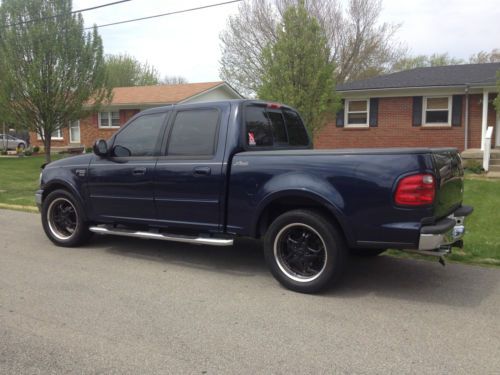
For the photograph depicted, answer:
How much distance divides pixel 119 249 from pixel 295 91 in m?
7.09

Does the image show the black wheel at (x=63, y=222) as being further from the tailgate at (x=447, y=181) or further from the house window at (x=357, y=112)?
the house window at (x=357, y=112)

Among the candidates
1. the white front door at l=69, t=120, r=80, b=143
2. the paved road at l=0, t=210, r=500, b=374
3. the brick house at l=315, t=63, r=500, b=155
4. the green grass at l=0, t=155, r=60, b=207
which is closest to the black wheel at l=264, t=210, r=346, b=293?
the paved road at l=0, t=210, r=500, b=374

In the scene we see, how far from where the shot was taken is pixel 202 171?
17.5 feet

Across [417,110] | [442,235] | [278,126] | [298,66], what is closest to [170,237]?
[278,126]

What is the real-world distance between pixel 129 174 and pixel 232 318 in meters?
2.56

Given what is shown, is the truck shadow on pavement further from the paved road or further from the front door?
the front door

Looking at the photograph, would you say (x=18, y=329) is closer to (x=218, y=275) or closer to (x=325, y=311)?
(x=218, y=275)

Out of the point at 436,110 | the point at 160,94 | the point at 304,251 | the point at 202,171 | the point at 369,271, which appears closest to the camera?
the point at 304,251

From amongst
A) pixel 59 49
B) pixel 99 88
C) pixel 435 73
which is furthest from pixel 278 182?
pixel 435 73

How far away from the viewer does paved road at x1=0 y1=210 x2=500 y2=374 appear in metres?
3.36

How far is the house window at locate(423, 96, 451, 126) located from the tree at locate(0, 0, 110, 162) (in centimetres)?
1242

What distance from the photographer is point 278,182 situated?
4820 mm

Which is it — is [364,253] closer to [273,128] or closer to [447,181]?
[447,181]

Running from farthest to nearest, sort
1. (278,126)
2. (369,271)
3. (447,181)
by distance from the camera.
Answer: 1. (278,126)
2. (369,271)
3. (447,181)
